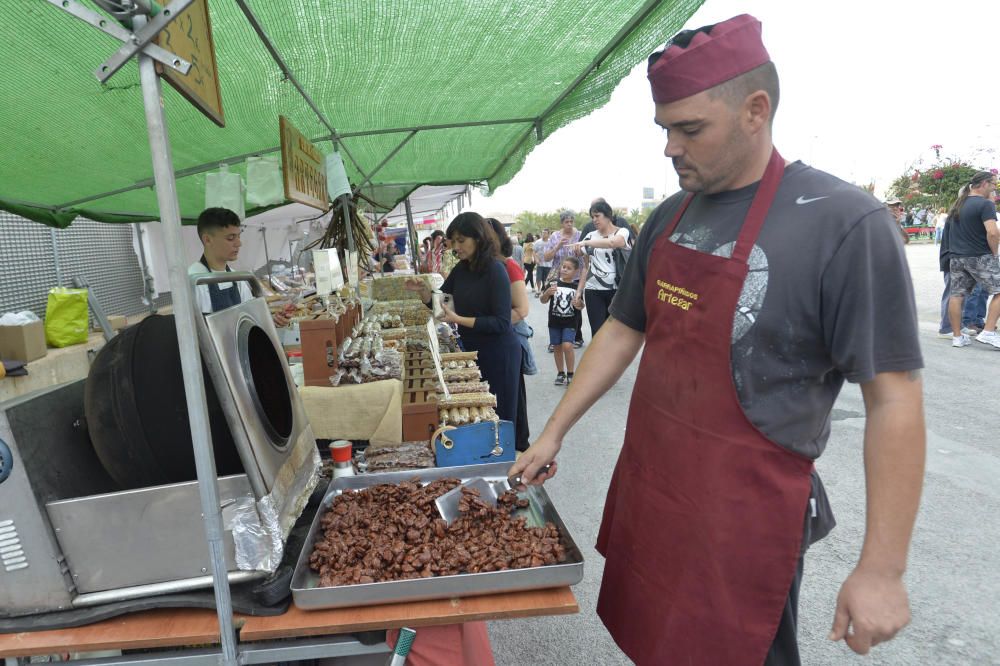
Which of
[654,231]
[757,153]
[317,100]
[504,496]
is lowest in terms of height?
[504,496]

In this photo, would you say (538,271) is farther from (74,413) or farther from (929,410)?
(74,413)

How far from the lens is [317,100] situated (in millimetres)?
4086

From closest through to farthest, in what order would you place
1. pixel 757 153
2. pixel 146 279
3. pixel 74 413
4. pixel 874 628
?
pixel 874 628 → pixel 757 153 → pixel 74 413 → pixel 146 279

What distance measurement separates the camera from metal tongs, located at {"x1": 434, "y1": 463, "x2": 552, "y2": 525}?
74.5 inches

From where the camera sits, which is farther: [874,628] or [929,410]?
[929,410]

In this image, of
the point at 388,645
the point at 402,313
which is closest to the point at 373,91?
the point at 402,313

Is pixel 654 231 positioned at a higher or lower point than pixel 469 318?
higher

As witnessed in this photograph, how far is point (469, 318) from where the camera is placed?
4.37 metres

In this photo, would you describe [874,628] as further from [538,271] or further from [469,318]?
[538,271]

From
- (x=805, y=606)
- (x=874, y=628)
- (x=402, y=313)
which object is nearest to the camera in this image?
(x=874, y=628)

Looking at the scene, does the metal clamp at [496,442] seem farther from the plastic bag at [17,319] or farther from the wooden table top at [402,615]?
the plastic bag at [17,319]

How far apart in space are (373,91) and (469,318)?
1748mm

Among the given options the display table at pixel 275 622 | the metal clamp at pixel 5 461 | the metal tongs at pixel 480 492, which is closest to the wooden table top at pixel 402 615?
the display table at pixel 275 622

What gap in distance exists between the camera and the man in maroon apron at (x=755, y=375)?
47.6 inches
